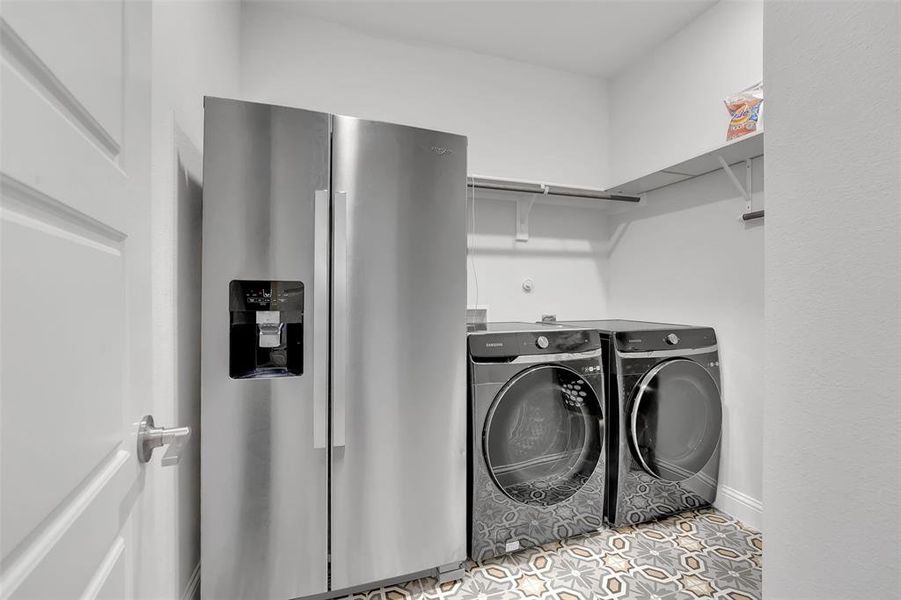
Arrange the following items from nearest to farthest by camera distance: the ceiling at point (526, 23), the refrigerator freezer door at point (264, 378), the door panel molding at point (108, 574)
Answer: the door panel molding at point (108, 574) → the refrigerator freezer door at point (264, 378) → the ceiling at point (526, 23)

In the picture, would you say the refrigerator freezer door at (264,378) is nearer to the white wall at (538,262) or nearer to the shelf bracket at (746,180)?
the white wall at (538,262)

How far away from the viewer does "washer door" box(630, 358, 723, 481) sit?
6.51 ft

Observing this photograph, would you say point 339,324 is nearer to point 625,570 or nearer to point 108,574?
point 108,574

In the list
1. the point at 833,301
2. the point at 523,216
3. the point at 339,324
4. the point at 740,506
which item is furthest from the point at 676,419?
the point at 339,324

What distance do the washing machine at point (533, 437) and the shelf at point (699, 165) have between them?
100cm

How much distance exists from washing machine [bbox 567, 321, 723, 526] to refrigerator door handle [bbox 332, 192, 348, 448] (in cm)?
130

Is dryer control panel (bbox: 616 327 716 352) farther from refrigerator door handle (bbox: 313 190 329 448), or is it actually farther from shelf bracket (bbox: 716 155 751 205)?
refrigerator door handle (bbox: 313 190 329 448)

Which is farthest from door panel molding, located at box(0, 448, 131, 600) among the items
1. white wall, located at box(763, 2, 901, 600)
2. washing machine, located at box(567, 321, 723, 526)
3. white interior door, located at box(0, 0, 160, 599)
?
washing machine, located at box(567, 321, 723, 526)

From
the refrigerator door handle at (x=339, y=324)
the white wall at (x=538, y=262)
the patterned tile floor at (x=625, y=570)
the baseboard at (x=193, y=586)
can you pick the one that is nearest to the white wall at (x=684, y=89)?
the white wall at (x=538, y=262)

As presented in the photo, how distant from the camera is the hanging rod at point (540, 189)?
229 centimetres

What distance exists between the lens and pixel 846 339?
676 mm

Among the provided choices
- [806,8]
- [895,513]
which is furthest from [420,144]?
[895,513]

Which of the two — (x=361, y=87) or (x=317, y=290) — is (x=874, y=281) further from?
(x=361, y=87)

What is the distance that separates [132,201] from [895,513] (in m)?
1.31
